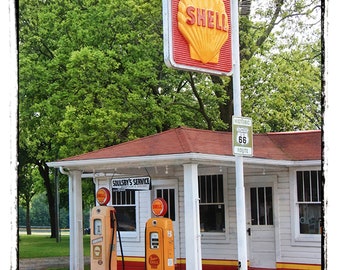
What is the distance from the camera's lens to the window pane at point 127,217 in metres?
16.9

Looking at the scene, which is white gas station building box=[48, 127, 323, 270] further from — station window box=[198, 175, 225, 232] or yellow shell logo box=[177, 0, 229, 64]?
yellow shell logo box=[177, 0, 229, 64]

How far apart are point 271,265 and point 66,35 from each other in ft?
44.2

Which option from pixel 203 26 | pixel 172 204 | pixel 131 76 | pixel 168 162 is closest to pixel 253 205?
pixel 172 204

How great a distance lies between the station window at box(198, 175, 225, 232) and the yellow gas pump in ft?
11.3

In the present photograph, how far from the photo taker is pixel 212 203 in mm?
15656

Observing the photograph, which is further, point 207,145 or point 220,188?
point 220,188

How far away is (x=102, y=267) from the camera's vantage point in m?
12.8

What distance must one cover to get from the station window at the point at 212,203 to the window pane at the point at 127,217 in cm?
219

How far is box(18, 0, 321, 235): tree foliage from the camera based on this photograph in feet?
71.4

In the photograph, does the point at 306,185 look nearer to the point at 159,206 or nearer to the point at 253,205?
the point at 253,205

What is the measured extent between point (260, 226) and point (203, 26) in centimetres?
634

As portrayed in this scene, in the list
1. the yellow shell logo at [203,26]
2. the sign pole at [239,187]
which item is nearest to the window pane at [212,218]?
the yellow shell logo at [203,26]

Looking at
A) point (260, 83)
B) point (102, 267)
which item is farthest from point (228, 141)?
point (260, 83)

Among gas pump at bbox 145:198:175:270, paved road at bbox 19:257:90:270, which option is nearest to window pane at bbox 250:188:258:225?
gas pump at bbox 145:198:175:270
